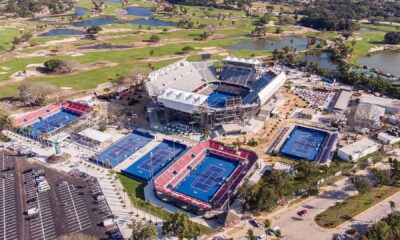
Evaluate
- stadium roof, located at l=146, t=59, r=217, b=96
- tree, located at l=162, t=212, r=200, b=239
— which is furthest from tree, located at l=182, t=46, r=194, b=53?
tree, located at l=162, t=212, r=200, b=239

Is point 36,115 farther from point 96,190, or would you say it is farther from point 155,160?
point 96,190

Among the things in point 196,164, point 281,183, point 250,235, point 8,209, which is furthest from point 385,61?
point 8,209

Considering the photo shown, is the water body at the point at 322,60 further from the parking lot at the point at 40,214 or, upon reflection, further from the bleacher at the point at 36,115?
the parking lot at the point at 40,214

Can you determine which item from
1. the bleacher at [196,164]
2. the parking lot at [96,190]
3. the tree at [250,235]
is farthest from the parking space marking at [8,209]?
the tree at [250,235]

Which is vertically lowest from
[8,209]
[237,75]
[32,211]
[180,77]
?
[8,209]

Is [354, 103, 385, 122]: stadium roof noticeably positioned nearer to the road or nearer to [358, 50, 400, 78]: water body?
the road

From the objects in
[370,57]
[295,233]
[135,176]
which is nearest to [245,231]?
[295,233]
